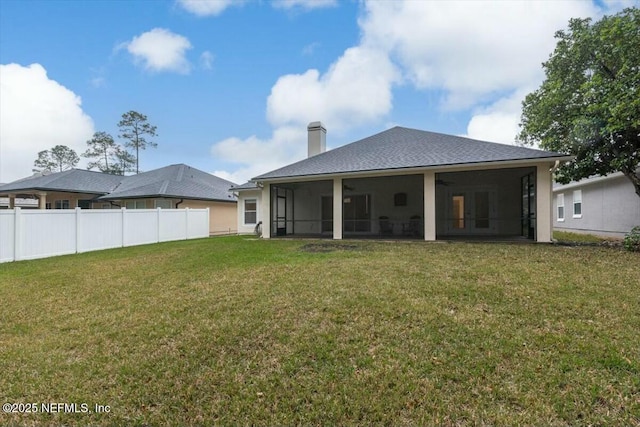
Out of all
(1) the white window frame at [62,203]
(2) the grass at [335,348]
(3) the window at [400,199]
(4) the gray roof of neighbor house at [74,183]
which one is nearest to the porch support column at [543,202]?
(2) the grass at [335,348]

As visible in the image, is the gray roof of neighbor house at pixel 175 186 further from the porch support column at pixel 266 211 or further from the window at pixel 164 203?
the porch support column at pixel 266 211

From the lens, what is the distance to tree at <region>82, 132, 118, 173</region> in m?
36.9

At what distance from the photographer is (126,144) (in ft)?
119

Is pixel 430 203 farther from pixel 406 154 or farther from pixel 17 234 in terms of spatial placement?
pixel 17 234

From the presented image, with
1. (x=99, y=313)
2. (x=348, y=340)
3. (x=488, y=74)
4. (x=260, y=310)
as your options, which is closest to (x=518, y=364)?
(x=348, y=340)

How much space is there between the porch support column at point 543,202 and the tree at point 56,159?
166 feet

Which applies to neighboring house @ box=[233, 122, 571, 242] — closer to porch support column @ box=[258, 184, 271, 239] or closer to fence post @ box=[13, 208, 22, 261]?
porch support column @ box=[258, 184, 271, 239]

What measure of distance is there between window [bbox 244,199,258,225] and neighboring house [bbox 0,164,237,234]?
2731 millimetres

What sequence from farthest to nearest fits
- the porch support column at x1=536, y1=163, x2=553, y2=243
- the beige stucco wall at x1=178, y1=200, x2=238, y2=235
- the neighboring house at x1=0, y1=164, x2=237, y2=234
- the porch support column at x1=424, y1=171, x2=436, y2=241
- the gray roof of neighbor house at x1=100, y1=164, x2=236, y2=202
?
the beige stucco wall at x1=178, y1=200, x2=238, y2=235 → the neighboring house at x1=0, y1=164, x2=237, y2=234 → the gray roof of neighbor house at x1=100, y1=164, x2=236, y2=202 → the porch support column at x1=424, y1=171, x2=436, y2=241 → the porch support column at x1=536, y1=163, x2=553, y2=243

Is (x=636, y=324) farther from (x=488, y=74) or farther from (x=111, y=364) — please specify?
(x=488, y=74)

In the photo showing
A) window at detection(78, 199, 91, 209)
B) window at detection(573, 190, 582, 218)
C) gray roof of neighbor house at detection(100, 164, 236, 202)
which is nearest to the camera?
window at detection(573, 190, 582, 218)

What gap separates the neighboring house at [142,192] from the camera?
20219 mm

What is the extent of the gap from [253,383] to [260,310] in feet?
5.35

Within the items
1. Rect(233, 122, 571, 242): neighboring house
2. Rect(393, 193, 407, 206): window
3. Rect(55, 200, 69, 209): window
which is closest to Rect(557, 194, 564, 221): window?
Rect(233, 122, 571, 242): neighboring house
